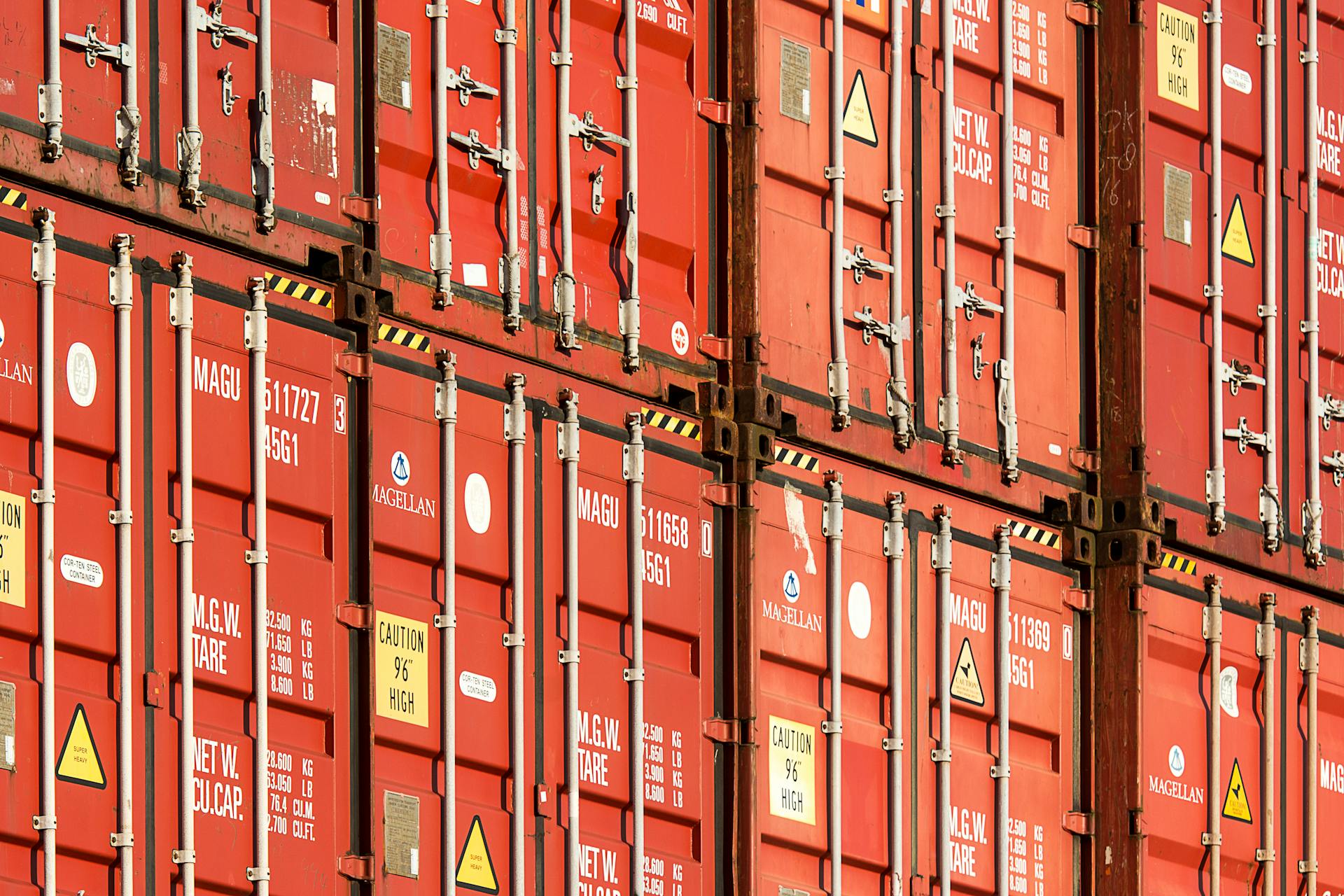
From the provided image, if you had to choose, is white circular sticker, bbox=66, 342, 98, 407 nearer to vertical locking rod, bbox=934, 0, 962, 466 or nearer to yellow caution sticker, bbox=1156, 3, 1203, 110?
vertical locking rod, bbox=934, 0, 962, 466

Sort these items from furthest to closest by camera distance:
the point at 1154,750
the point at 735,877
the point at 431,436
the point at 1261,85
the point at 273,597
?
the point at 1261,85 → the point at 1154,750 → the point at 735,877 → the point at 431,436 → the point at 273,597

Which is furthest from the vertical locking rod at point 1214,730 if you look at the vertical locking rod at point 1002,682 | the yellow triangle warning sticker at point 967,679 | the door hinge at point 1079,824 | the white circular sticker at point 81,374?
the white circular sticker at point 81,374

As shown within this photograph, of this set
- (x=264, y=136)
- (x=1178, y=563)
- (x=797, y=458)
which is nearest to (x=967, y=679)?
(x=797, y=458)

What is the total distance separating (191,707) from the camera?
9.88 meters

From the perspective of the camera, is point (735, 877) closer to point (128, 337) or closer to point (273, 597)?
point (273, 597)

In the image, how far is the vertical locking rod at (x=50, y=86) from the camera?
32.2ft

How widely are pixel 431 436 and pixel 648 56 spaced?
6.88 ft

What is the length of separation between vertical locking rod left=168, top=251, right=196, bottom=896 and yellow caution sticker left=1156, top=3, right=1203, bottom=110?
5681 mm

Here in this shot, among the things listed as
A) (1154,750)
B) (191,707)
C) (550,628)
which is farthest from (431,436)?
(1154,750)

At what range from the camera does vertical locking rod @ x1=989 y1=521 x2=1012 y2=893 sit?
42.5ft

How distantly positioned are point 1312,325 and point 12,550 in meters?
7.23

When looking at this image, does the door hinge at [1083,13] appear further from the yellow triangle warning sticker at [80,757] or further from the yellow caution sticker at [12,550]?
the yellow triangle warning sticker at [80,757]

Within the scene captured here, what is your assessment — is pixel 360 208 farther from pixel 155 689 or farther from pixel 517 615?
pixel 155 689

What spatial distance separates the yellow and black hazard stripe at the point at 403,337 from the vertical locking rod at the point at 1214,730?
14.7 ft
